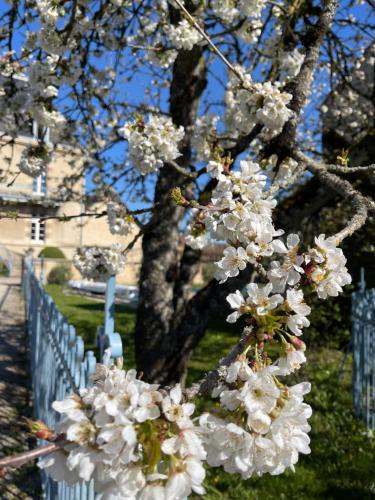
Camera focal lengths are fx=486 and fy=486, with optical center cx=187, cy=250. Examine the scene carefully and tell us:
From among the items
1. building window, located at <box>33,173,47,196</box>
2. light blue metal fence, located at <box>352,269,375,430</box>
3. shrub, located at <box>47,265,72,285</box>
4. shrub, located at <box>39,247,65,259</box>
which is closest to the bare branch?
building window, located at <box>33,173,47,196</box>

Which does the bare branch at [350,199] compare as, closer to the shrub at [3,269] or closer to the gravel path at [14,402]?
the gravel path at [14,402]

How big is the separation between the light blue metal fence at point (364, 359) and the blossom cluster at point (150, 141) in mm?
3091

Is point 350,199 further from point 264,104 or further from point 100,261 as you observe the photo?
point 100,261

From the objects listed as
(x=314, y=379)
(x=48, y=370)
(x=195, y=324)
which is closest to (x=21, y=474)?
(x=48, y=370)

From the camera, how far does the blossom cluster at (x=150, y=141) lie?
241 cm

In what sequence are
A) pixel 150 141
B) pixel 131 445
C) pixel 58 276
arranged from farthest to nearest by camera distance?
pixel 58 276, pixel 150 141, pixel 131 445

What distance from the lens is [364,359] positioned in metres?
4.86

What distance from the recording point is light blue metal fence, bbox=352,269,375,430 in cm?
463

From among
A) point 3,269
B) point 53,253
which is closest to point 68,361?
point 3,269

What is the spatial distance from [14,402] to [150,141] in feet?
11.8

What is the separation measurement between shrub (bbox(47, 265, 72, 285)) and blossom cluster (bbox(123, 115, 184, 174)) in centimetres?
2195

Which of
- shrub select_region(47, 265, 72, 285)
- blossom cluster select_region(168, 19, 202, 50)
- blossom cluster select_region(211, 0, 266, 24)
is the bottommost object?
shrub select_region(47, 265, 72, 285)

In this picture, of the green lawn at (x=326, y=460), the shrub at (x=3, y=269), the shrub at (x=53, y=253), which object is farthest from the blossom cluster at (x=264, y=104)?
the shrub at (x=53, y=253)

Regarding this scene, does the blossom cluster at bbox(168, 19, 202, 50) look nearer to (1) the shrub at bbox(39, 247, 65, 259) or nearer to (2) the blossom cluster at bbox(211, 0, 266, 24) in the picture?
(2) the blossom cluster at bbox(211, 0, 266, 24)
